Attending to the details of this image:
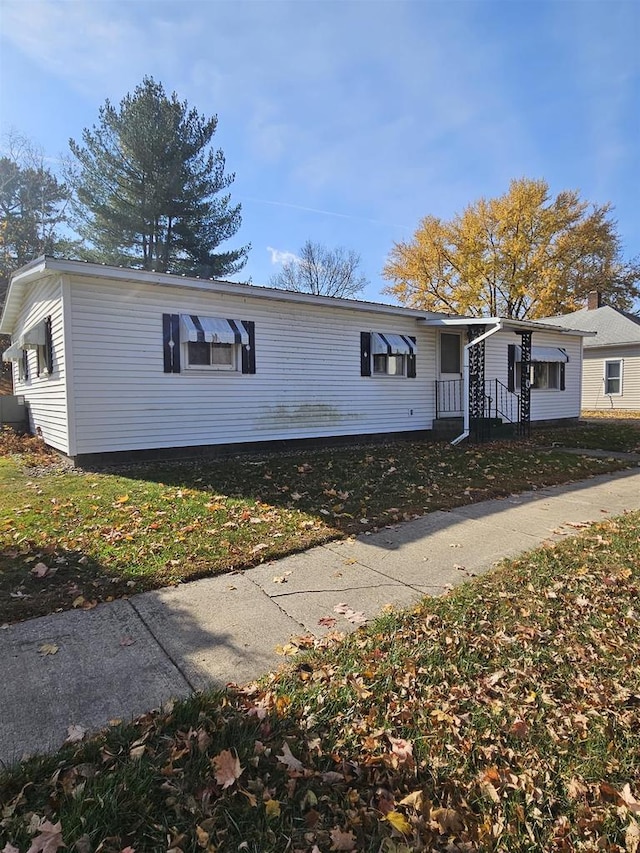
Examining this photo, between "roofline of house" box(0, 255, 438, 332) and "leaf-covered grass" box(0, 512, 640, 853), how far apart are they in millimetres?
7108

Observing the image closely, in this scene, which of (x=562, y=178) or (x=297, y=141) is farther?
(x=562, y=178)

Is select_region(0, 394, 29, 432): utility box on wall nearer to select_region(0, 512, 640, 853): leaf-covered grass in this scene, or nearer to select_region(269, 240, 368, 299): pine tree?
select_region(0, 512, 640, 853): leaf-covered grass

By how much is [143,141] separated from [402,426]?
17880mm

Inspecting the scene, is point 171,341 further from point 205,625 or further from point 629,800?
point 629,800

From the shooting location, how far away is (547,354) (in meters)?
14.7

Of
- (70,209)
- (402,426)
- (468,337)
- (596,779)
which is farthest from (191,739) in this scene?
(70,209)

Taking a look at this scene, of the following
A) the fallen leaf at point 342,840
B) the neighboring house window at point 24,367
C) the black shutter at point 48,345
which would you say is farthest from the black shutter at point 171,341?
the fallen leaf at point 342,840

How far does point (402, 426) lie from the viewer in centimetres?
1209

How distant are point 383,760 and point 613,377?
2314 centimetres

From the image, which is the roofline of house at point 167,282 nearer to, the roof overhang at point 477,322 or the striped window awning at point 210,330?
the roof overhang at point 477,322

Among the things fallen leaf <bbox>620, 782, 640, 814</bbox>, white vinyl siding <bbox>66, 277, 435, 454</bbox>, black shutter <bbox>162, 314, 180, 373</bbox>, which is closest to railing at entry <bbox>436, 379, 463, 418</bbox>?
white vinyl siding <bbox>66, 277, 435, 454</bbox>

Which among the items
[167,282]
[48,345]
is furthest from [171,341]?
[48,345]

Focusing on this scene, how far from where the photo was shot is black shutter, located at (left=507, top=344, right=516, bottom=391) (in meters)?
14.0

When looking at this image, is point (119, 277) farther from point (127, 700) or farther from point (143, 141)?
point (143, 141)
